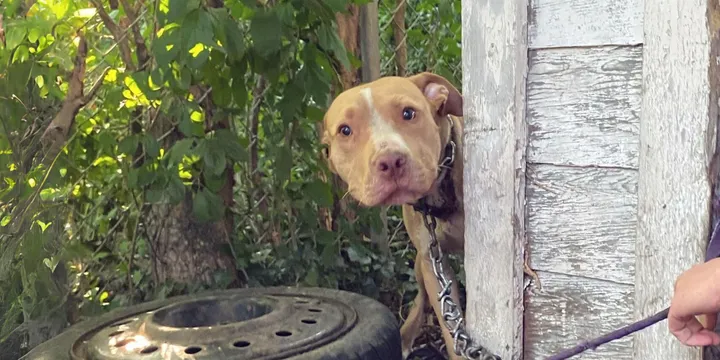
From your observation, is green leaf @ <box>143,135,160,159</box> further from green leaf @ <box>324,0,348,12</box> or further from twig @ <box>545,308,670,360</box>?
twig @ <box>545,308,670,360</box>

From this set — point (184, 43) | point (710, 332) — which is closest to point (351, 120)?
point (184, 43)

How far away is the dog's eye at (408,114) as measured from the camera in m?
1.92

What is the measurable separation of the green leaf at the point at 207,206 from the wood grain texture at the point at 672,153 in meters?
1.43

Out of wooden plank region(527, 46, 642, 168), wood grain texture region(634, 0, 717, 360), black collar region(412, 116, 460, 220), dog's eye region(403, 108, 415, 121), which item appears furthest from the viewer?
black collar region(412, 116, 460, 220)

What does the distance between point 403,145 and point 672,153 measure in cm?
64

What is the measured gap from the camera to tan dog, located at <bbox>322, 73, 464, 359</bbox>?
1.79 meters

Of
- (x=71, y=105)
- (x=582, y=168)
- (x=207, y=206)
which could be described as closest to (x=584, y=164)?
(x=582, y=168)

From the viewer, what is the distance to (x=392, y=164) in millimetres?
1775

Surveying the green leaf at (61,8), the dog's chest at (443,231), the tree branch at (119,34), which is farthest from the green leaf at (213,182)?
the green leaf at (61,8)

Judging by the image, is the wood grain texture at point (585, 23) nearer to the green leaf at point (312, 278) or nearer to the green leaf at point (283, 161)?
the green leaf at point (283, 161)

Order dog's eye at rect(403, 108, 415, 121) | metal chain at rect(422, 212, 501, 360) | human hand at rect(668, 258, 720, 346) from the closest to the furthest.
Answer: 1. human hand at rect(668, 258, 720, 346)
2. metal chain at rect(422, 212, 501, 360)
3. dog's eye at rect(403, 108, 415, 121)

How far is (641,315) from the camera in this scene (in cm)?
148

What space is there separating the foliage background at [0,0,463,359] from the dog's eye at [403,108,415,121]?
0.50 metres

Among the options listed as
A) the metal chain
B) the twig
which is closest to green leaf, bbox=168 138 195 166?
the metal chain
